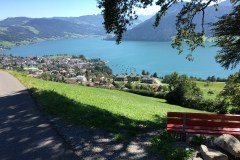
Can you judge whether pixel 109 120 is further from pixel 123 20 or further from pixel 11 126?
pixel 123 20

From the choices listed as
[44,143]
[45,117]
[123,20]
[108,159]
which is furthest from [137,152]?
[123,20]

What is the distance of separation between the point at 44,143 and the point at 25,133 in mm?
1712

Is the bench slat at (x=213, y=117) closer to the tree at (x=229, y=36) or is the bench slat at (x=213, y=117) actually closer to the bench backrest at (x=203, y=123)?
the bench backrest at (x=203, y=123)

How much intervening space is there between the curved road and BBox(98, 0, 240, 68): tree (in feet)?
23.4

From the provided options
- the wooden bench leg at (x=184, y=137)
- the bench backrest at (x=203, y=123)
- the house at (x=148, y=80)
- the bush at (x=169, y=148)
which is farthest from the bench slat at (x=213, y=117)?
the house at (x=148, y=80)

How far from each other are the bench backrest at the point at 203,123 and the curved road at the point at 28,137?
4454 mm

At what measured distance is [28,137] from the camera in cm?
1213

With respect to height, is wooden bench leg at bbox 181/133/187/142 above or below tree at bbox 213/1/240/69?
below

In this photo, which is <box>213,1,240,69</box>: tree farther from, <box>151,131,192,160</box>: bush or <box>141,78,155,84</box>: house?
<box>141,78,155,84</box>: house

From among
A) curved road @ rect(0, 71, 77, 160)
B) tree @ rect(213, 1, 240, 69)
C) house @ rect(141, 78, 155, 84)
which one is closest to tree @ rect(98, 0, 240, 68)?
tree @ rect(213, 1, 240, 69)

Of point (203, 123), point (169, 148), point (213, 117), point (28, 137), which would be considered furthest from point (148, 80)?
point (169, 148)

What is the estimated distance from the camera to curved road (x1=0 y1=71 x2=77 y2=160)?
10297mm

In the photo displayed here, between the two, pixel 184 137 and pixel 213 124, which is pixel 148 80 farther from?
pixel 184 137

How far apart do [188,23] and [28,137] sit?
14.0 meters
